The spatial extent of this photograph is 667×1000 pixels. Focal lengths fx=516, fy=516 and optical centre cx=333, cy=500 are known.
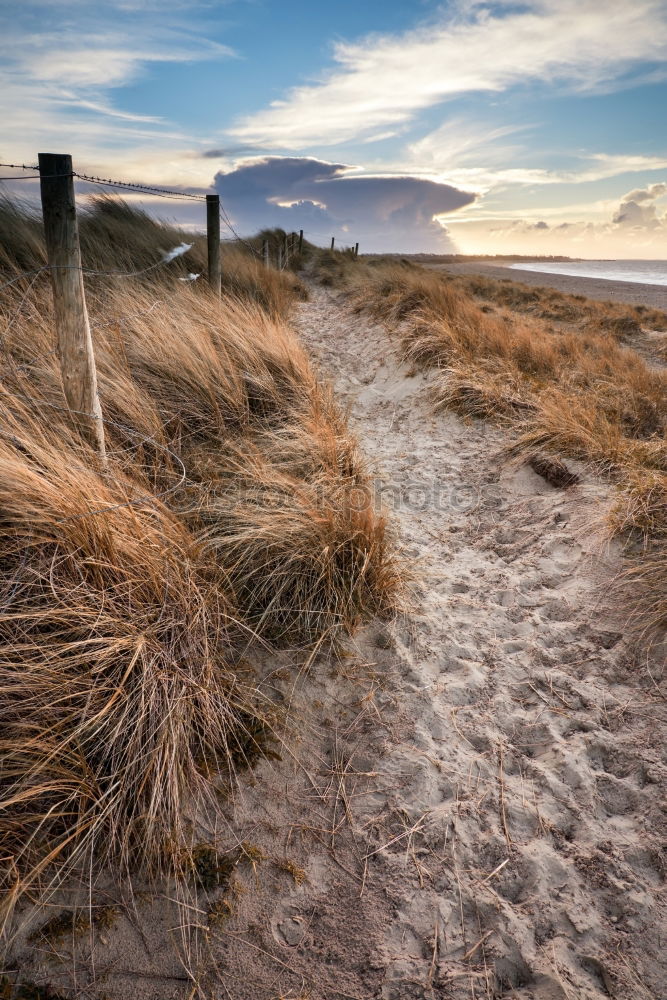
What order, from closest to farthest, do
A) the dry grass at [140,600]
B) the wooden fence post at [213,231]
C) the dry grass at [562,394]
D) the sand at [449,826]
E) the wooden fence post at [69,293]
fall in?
the sand at [449,826] < the dry grass at [140,600] < the wooden fence post at [69,293] < the dry grass at [562,394] < the wooden fence post at [213,231]

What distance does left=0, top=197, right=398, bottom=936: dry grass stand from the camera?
1.54 meters

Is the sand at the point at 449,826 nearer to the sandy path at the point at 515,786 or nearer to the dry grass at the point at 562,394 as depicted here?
the sandy path at the point at 515,786

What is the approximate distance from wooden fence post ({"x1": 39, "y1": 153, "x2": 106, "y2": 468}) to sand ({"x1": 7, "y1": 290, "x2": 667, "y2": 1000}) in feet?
5.08

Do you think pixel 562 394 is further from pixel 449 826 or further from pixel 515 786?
pixel 449 826

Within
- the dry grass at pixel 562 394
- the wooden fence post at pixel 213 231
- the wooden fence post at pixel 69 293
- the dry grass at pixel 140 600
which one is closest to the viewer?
the dry grass at pixel 140 600

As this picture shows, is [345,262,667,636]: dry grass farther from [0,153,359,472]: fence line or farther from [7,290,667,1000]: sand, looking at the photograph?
[0,153,359,472]: fence line

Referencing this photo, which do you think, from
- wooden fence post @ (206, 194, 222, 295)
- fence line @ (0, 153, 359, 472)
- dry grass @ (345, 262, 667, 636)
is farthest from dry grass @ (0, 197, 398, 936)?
wooden fence post @ (206, 194, 222, 295)

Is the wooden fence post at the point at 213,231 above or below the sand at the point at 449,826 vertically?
above

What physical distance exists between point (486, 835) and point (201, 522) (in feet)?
6.09

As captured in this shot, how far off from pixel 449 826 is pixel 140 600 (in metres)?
1.38

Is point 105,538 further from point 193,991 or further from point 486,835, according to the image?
point 486,835

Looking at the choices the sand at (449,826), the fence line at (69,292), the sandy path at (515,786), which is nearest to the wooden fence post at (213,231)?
the fence line at (69,292)

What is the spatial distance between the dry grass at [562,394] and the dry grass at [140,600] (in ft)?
4.73

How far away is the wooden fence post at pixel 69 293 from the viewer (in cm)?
228
